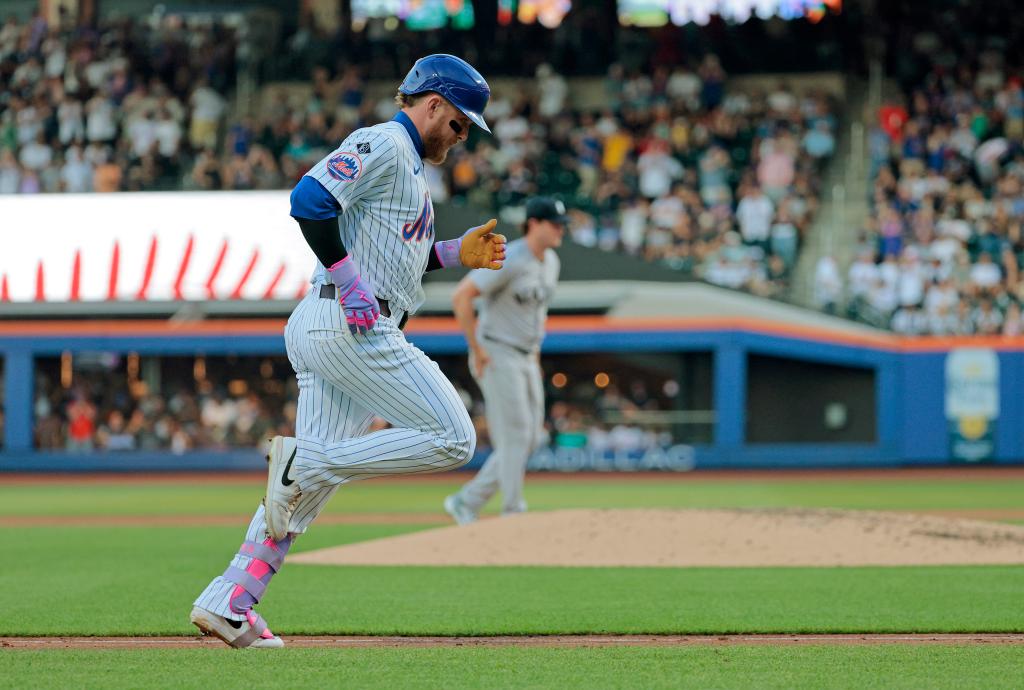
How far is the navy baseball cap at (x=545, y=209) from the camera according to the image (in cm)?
945

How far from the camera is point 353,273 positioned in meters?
4.60

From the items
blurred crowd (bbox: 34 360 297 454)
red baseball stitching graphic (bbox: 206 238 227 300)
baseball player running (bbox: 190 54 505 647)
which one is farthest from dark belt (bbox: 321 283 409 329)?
red baseball stitching graphic (bbox: 206 238 227 300)

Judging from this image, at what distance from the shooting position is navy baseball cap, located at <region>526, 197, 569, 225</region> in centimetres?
945

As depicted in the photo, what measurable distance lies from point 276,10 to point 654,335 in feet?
38.3

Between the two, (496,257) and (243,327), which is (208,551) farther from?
(243,327)

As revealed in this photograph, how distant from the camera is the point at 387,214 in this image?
4820mm

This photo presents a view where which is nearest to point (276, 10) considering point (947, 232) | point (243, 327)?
point (243, 327)

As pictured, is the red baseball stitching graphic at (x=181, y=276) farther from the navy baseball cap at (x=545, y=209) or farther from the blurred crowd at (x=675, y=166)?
the navy baseball cap at (x=545, y=209)

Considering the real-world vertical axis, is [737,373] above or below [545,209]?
below

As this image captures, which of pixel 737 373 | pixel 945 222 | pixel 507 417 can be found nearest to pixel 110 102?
pixel 737 373

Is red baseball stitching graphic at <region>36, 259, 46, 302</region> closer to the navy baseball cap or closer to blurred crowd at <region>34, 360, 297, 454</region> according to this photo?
blurred crowd at <region>34, 360, 297, 454</region>

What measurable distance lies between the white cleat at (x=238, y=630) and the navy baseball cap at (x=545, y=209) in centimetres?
496

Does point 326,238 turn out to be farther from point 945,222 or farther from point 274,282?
point 945,222

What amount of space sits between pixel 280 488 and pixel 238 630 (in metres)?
0.51
